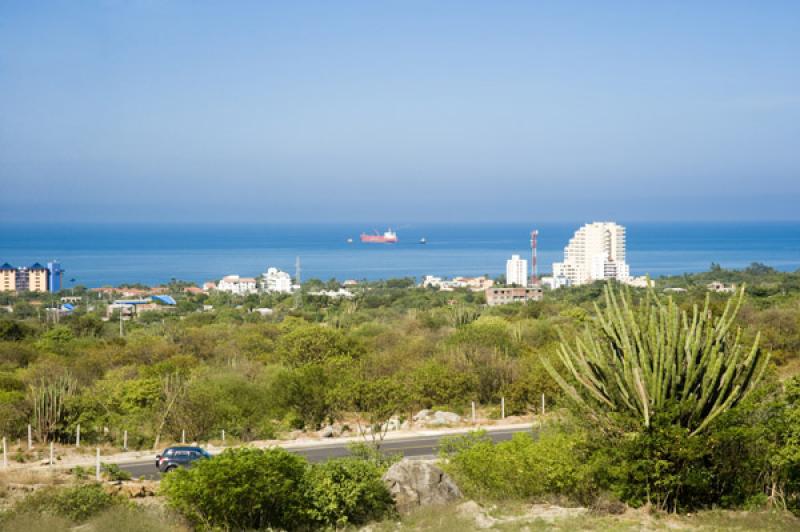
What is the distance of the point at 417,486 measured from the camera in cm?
1691

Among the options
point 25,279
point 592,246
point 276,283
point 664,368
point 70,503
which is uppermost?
point 664,368

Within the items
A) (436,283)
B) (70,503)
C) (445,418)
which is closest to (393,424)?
(445,418)

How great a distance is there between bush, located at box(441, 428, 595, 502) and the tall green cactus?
1.10m

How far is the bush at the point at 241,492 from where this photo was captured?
15.1 meters

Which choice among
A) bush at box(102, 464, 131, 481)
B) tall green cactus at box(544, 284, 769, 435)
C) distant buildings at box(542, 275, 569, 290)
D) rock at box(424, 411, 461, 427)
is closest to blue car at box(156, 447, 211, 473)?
bush at box(102, 464, 131, 481)

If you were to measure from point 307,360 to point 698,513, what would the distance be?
86.1 feet

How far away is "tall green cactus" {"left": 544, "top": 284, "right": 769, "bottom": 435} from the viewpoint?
14945mm

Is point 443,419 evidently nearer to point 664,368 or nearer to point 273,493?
point 273,493

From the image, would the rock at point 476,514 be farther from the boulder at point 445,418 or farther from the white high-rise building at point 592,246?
the white high-rise building at point 592,246

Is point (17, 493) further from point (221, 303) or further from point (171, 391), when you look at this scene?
point (221, 303)

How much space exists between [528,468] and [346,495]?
3.55 m

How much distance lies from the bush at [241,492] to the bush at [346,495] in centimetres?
27

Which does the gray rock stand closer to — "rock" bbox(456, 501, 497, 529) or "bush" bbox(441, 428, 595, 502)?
"bush" bbox(441, 428, 595, 502)

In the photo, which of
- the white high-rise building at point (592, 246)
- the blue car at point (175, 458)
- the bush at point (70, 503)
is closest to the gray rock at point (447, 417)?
the blue car at point (175, 458)
